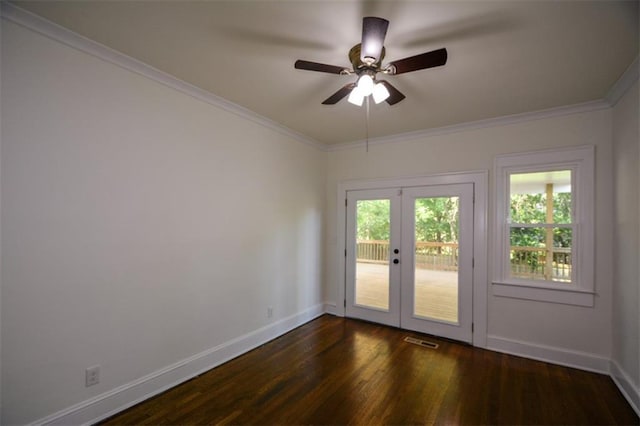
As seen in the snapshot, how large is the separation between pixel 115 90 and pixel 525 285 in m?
4.44

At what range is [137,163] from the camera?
241 cm

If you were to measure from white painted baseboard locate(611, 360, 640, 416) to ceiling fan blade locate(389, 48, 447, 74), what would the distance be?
302cm

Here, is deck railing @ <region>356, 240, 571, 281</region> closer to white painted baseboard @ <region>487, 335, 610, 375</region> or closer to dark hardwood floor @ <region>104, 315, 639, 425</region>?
white painted baseboard @ <region>487, 335, 610, 375</region>

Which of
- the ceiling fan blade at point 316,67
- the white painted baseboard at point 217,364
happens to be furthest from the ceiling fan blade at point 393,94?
the white painted baseboard at point 217,364

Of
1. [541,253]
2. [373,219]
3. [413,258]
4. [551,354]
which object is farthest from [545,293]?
[373,219]

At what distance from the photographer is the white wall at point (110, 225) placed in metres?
1.84

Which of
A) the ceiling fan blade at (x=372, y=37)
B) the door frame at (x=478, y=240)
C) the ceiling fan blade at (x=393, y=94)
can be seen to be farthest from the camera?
the door frame at (x=478, y=240)

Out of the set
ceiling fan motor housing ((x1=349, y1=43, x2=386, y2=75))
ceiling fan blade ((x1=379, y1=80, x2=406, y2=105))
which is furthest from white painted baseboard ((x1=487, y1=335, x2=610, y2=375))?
ceiling fan motor housing ((x1=349, y1=43, x2=386, y2=75))

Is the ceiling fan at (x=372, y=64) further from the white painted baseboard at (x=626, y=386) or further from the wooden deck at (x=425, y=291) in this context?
the white painted baseboard at (x=626, y=386)

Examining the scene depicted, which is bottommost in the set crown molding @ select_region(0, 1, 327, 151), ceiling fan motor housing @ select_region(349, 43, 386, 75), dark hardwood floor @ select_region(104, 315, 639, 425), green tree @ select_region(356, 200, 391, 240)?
dark hardwood floor @ select_region(104, 315, 639, 425)

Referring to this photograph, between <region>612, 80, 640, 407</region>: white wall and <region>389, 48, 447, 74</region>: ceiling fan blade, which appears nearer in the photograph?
<region>389, 48, 447, 74</region>: ceiling fan blade

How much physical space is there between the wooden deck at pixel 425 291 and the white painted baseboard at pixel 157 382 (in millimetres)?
1420

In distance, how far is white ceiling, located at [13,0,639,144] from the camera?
70.2 inches

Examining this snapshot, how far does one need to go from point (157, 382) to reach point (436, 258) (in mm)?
3360
